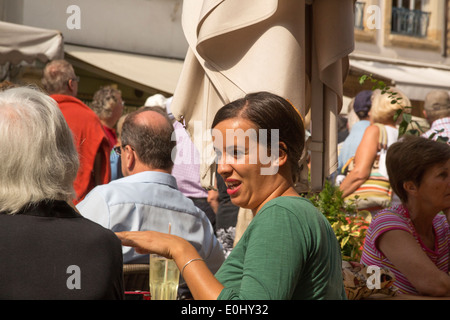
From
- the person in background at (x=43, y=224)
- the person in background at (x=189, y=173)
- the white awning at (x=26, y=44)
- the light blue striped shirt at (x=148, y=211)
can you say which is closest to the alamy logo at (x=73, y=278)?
the person in background at (x=43, y=224)

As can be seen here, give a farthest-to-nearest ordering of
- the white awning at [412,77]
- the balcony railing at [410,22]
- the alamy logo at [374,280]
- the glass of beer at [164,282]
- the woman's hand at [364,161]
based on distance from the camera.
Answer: the balcony railing at [410,22], the white awning at [412,77], the woman's hand at [364,161], the alamy logo at [374,280], the glass of beer at [164,282]

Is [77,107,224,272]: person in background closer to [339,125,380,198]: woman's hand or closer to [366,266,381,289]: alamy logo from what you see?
[366,266,381,289]: alamy logo

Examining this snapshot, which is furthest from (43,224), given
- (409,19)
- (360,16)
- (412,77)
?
(409,19)

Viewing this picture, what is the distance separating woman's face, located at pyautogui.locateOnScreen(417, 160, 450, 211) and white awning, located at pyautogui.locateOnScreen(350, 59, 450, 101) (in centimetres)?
996

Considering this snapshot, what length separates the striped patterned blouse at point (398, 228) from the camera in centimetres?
350

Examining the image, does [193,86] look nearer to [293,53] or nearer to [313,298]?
[293,53]

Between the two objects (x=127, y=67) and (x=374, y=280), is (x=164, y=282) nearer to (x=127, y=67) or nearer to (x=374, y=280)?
(x=374, y=280)

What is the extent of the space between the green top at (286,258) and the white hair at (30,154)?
560 mm

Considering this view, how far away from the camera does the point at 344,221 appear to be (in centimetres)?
429

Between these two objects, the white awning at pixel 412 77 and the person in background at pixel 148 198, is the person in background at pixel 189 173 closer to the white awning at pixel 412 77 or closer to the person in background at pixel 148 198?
the person in background at pixel 148 198

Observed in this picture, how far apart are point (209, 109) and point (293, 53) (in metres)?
0.48

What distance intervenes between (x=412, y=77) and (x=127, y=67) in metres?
5.92
